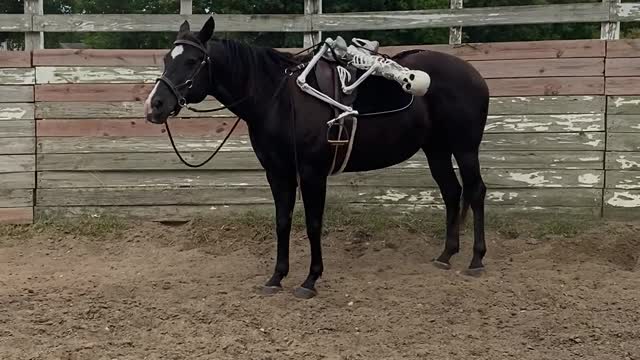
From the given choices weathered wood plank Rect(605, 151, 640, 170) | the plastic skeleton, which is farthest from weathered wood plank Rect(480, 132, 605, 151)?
the plastic skeleton

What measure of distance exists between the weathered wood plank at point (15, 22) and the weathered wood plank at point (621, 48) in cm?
545

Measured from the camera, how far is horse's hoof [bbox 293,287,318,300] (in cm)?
478

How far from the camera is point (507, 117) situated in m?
6.19

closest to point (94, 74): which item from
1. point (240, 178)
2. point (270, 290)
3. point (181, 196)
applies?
point (181, 196)

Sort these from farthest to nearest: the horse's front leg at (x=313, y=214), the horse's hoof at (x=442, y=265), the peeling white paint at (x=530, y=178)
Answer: the peeling white paint at (x=530, y=178)
the horse's hoof at (x=442, y=265)
the horse's front leg at (x=313, y=214)

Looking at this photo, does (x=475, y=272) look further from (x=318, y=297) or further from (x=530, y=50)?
(x=530, y=50)

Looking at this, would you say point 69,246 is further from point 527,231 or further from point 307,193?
point 527,231

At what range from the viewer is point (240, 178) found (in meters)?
6.47

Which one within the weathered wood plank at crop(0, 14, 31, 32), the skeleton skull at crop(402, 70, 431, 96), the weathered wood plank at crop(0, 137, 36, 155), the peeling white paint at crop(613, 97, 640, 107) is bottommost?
the weathered wood plank at crop(0, 137, 36, 155)

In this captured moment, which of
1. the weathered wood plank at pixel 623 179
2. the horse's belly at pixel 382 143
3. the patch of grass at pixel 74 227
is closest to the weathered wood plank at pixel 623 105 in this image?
the weathered wood plank at pixel 623 179

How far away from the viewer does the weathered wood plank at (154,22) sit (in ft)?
20.6

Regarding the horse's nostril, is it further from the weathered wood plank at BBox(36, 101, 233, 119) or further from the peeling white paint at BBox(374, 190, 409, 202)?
the peeling white paint at BBox(374, 190, 409, 202)

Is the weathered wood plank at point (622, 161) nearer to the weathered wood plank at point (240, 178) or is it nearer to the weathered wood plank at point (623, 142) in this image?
the weathered wood plank at point (623, 142)

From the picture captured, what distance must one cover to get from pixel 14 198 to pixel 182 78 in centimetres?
296
